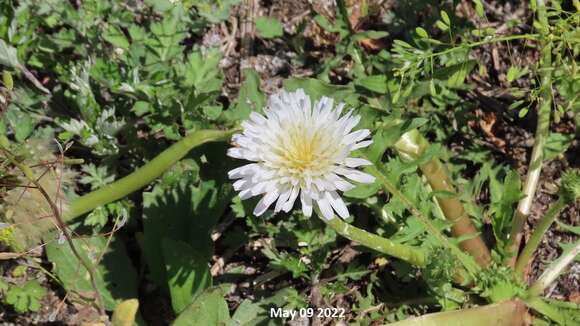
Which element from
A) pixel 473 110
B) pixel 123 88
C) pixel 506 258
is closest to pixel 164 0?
pixel 123 88

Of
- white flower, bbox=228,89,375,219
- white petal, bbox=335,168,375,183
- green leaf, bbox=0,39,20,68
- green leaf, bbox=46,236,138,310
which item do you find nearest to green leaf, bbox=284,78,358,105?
white flower, bbox=228,89,375,219

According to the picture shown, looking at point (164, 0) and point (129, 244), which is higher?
point (164, 0)

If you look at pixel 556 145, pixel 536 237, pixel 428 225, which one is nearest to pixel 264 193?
pixel 428 225

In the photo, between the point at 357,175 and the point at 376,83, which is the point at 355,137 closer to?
the point at 357,175

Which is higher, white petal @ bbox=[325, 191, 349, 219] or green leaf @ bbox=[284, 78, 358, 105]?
green leaf @ bbox=[284, 78, 358, 105]

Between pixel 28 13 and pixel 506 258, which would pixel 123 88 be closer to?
pixel 28 13

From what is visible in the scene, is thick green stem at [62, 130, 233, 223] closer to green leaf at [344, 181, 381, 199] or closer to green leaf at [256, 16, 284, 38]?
green leaf at [344, 181, 381, 199]
